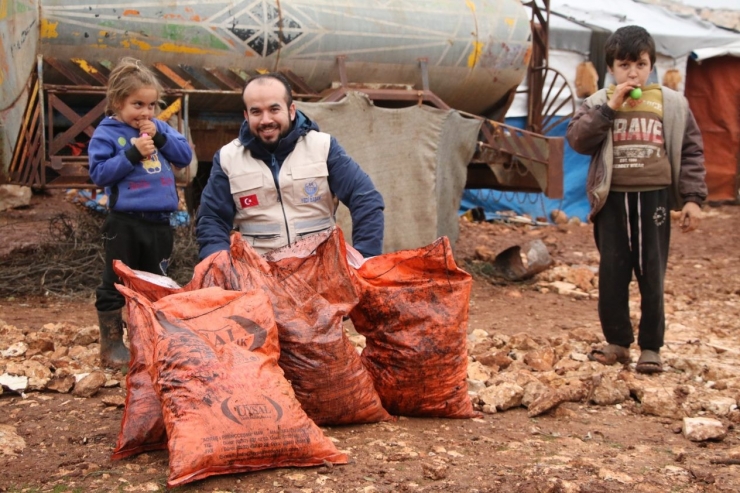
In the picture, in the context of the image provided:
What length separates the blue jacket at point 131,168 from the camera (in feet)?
12.4

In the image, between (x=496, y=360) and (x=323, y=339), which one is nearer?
(x=323, y=339)

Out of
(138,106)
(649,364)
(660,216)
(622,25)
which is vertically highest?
(622,25)

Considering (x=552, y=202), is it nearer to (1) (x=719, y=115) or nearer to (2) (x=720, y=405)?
(1) (x=719, y=115)

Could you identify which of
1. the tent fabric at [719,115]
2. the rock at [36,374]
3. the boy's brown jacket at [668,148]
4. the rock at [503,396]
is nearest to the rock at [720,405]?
the rock at [503,396]

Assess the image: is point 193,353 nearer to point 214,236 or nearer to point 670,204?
point 214,236

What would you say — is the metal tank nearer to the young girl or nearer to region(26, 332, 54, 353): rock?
the young girl

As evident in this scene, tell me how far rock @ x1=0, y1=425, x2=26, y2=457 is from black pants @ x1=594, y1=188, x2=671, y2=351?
2.87 m

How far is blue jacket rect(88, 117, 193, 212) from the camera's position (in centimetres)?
379

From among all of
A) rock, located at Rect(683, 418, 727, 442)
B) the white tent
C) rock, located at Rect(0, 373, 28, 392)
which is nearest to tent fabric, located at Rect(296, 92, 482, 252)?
rock, located at Rect(0, 373, 28, 392)

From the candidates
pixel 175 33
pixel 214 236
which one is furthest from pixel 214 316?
pixel 175 33

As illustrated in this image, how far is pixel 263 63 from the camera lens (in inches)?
260

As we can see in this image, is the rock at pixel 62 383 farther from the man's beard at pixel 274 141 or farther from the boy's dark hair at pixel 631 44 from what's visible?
the boy's dark hair at pixel 631 44

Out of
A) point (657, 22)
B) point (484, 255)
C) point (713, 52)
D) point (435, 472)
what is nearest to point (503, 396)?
point (435, 472)

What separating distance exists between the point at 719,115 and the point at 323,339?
41.0 ft
